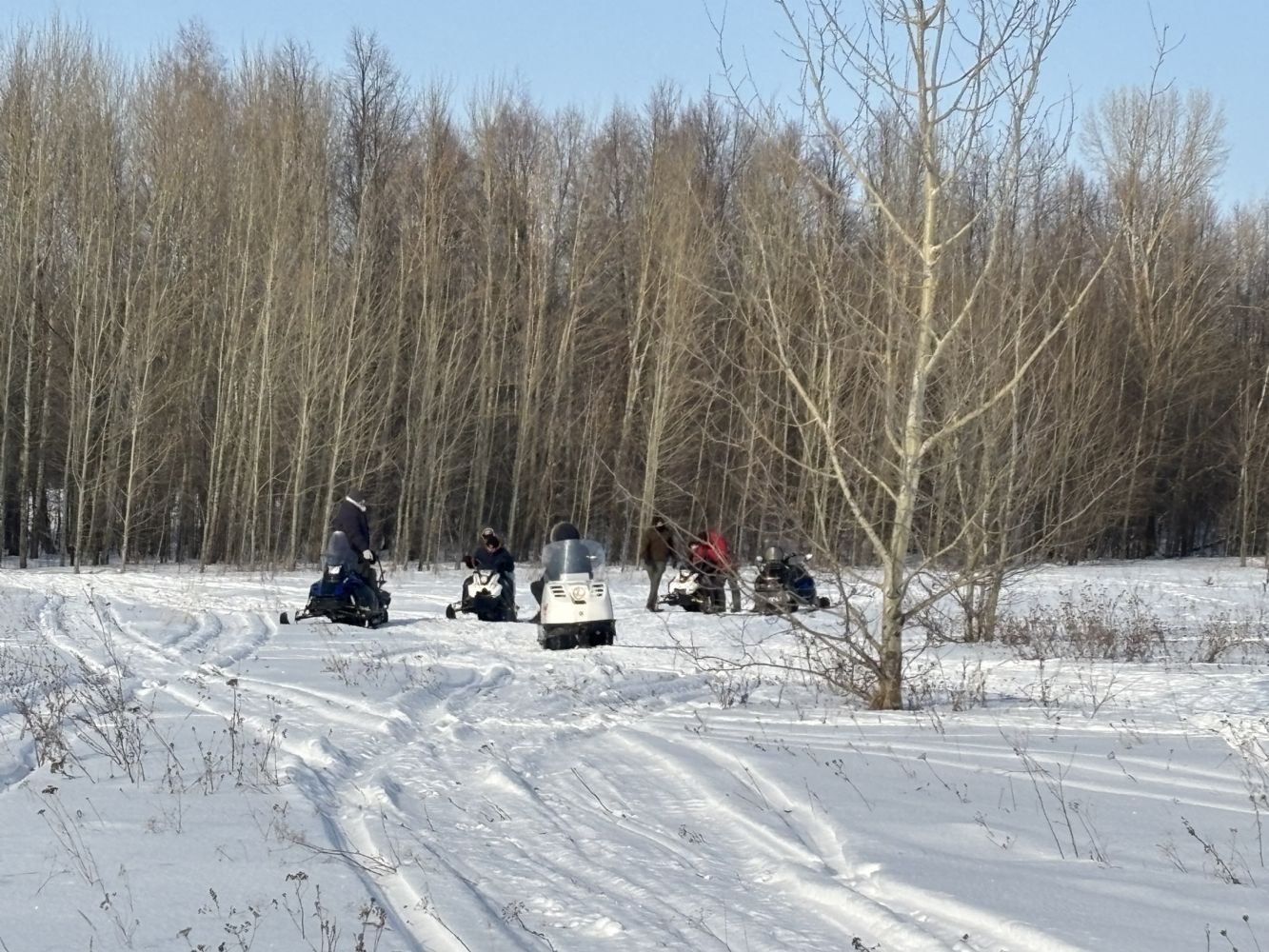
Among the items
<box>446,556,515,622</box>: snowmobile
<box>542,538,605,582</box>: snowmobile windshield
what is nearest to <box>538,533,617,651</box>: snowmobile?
<box>542,538,605,582</box>: snowmobile windshield

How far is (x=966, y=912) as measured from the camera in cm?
482

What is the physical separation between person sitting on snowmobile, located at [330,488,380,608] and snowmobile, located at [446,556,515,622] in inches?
64.9

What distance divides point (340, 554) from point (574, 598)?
3685 mm

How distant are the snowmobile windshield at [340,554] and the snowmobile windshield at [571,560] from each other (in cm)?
306

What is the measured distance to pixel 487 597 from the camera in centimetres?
1898

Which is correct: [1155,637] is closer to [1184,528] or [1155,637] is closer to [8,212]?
[8,212]

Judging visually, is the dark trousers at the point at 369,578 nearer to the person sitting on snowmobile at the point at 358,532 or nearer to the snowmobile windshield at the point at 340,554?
the person sitting on snowmobile at the point at 358,532

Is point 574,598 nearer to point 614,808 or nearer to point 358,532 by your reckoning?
point 358,532

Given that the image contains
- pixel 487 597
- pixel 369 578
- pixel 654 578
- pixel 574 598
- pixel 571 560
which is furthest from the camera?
pixel 654 578

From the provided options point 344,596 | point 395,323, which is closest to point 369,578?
point 344,596

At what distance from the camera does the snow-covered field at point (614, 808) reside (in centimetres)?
484

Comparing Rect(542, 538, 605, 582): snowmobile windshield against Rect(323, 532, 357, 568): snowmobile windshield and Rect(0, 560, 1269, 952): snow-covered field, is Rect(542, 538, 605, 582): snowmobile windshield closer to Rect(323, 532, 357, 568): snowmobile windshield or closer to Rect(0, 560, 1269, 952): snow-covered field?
Rect(0, 560, 1269, 952): snow-covered field

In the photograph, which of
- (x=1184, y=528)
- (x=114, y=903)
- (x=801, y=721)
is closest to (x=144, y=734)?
(x=114, y=903)

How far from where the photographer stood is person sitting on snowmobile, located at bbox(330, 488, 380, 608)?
1752 cm
